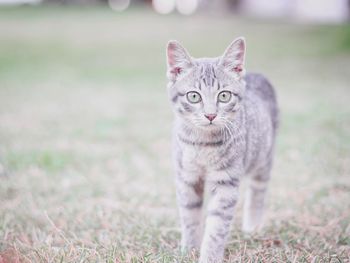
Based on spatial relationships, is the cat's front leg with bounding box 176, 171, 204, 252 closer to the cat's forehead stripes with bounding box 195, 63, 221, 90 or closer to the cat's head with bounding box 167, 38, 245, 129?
the cat's head with bounding box 167, 38, 245, 129

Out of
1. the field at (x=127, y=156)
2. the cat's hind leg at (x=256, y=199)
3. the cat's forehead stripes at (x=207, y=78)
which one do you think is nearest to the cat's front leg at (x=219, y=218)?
the field at (x=127, y=156)

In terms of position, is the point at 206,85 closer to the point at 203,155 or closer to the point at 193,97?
the point at 193,97

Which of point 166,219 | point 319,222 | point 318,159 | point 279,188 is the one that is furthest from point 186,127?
point 318,159

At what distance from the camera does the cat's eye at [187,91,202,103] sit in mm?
2951

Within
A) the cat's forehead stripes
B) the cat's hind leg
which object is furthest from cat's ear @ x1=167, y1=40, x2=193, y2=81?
the cat's hind leg

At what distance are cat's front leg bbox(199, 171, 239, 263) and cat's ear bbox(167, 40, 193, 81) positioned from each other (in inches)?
30.8

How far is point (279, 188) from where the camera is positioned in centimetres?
454

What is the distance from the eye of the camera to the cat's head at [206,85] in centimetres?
292

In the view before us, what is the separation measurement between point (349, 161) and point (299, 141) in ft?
2.90

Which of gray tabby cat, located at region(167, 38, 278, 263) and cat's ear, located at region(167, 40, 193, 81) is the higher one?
cat's ear, located at region(167, 40, 193, 81)

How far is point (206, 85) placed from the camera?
296 centimetres

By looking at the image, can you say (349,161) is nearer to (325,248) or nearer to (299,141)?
(299,141)

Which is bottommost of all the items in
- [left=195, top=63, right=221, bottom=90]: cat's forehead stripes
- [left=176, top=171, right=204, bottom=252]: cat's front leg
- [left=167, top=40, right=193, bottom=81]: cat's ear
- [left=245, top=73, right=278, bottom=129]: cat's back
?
[left=176, top=171, right=204, bottom=252]: cat's front leg

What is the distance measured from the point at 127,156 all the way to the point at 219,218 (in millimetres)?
2674
